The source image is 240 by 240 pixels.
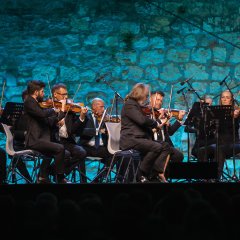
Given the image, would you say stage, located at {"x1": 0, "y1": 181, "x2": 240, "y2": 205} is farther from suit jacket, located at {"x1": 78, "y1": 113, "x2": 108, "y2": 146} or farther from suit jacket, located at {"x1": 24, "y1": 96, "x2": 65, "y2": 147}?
suit jacket, located at {"x1": 78, "y1": 113, "x2": 108, "y2": 146}

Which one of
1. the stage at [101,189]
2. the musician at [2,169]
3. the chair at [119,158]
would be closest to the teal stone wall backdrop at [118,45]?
the chair at [119,158]

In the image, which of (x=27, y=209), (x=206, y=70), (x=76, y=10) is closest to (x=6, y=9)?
(x=76, y=10)

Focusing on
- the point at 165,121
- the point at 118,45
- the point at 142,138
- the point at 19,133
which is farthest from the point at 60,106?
the point at 118,45

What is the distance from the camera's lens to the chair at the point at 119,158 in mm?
7641

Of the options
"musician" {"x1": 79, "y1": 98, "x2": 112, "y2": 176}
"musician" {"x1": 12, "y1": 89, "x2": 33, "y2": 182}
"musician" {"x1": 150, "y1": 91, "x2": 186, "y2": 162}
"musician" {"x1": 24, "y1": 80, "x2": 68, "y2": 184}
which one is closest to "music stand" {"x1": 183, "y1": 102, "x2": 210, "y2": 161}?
"musician" {"x1": 150, "y1": 91, "x2": 186, "y2": 162}

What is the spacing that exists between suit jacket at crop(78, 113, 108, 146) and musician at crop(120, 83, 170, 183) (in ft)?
2.74

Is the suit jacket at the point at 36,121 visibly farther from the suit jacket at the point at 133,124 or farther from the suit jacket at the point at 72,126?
the suit jacket at the point at 133,124

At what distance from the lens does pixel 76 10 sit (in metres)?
9.97

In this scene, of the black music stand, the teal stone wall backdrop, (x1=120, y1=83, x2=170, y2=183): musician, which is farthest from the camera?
the teal stone wall backdrop

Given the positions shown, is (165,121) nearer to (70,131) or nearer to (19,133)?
(70,131)

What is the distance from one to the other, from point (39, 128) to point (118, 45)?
3.38m

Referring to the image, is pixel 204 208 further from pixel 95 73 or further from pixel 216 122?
pixel 95 73

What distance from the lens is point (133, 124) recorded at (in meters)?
7.21

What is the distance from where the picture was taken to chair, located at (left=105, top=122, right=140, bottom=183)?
7641mm
